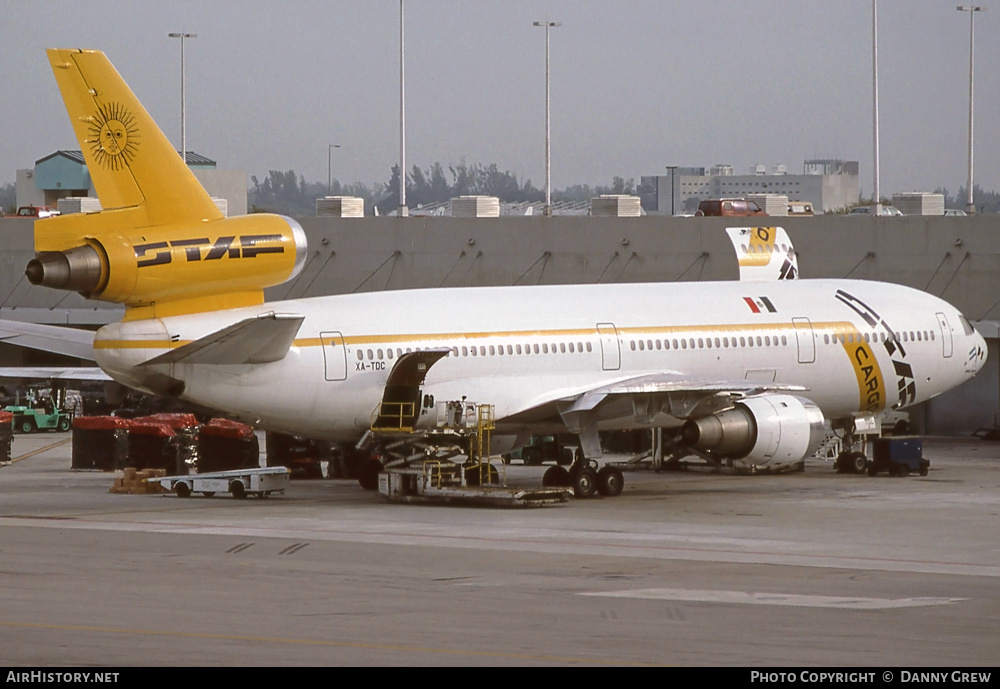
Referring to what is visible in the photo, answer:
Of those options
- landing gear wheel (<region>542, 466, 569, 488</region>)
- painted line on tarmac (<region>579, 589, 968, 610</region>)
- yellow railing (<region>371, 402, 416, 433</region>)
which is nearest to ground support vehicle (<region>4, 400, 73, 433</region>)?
landing gear wheel (<region>542, 466, 569, 488</region>)

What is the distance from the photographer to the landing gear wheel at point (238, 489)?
117 ft

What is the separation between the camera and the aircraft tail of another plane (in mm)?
30297

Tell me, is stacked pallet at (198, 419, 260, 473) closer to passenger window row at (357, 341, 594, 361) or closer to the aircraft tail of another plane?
passenger window row at (357, 341, 594, 361)

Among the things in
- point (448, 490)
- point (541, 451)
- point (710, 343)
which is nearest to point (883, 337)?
point (710, 343)

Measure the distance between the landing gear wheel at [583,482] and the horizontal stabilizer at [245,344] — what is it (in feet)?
23.0

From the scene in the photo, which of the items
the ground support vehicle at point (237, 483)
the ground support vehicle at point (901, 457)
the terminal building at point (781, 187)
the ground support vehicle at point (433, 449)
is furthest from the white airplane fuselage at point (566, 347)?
the terminal building at point (781, 187)

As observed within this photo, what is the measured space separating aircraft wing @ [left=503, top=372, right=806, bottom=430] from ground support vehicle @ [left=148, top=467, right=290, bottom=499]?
5233mm

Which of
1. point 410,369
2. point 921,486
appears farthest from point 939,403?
point 410,369

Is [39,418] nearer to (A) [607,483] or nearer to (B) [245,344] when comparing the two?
(B) [245,344]

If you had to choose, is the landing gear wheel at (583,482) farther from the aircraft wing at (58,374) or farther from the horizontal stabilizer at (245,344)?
the aircraft wing at (58,374)

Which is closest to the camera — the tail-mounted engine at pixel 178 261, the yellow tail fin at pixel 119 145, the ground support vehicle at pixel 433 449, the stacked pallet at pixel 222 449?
the tail-mounted engine at pixel 178 261

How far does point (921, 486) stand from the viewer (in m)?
38.8

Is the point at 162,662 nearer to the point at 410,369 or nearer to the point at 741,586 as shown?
the point at 741,586
